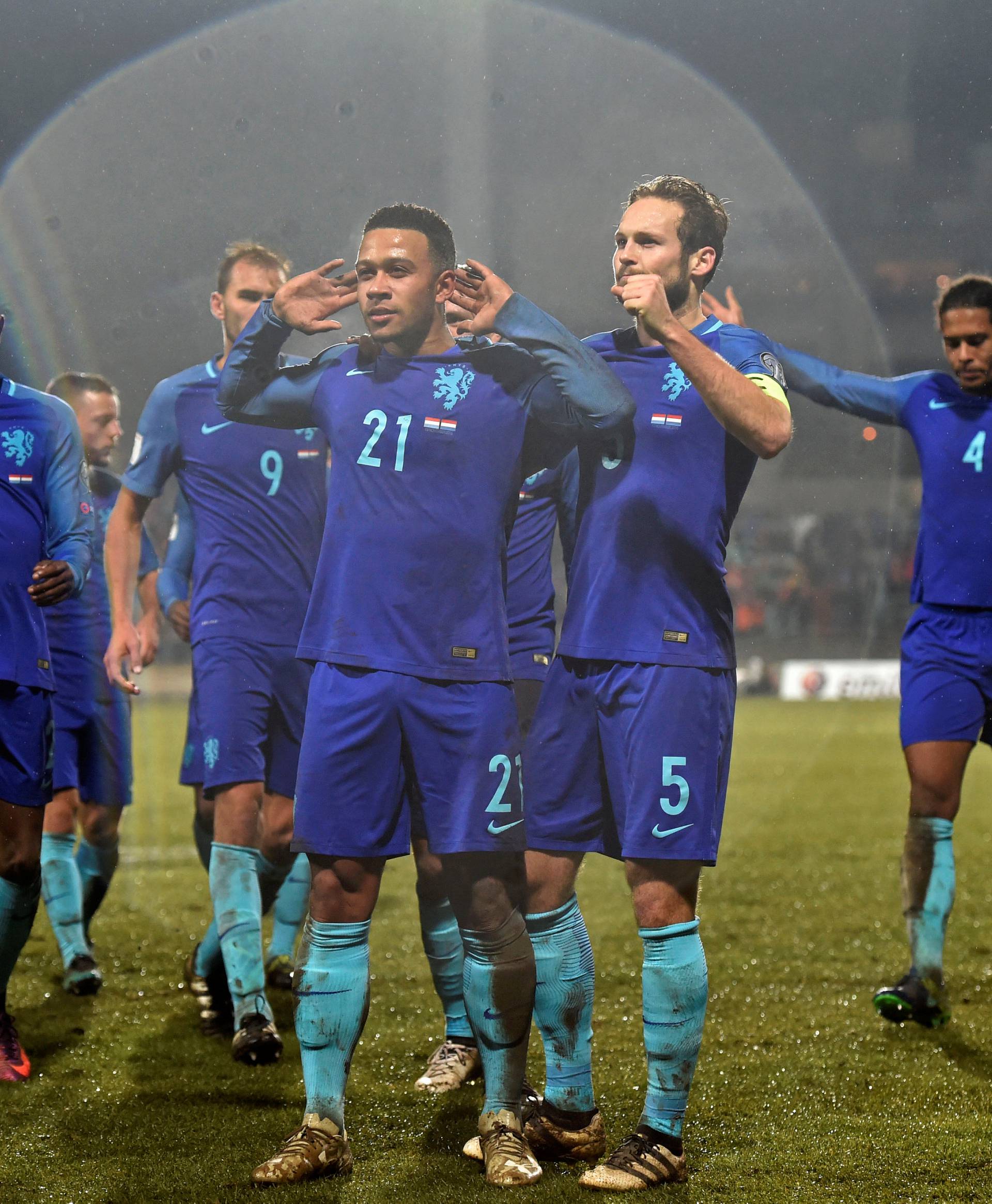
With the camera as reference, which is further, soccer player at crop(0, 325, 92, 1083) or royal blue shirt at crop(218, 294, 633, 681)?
soccer player at crop(0, 325, 92, 1083)

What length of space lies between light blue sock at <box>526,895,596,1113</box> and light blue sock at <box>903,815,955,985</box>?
1438mm

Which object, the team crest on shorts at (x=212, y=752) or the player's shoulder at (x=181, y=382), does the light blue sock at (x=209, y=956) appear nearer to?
the team crest on shorts at (x=212, y=752)

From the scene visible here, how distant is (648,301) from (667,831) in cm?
102

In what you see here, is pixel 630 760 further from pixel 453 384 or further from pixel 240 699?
pixel 240 699

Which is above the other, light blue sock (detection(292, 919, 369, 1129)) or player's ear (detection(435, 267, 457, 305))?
player's ear (detection(435, 267, 457, 305))

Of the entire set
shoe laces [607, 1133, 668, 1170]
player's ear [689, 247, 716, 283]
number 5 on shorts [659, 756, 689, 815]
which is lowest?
shoe laces [607, 1133, 668, 1170]

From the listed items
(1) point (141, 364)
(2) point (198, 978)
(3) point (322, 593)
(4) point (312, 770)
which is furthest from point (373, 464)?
(2) point (198, 978)

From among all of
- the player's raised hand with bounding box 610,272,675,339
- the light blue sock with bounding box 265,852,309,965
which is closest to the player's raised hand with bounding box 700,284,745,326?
the player's raised hand with bounding box 610,272,675,339

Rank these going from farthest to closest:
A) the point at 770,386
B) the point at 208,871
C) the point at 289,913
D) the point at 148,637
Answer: the point at 289,913, the point at 148,637, the point at 208,871, the point at 770,386

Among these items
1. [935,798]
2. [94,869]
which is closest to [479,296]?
[935,798]

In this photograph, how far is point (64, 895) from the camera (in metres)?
4.62

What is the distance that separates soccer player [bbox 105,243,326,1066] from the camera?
12.3ft

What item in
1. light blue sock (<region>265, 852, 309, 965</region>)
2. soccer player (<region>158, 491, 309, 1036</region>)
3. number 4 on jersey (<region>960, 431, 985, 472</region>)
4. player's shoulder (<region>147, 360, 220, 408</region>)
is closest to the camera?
player's shoulder (<region>147, 360, 220, 408</region>)

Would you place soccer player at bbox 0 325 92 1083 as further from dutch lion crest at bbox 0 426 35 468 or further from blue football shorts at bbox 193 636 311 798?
blue football shorts at bbox 193 636 311 798
